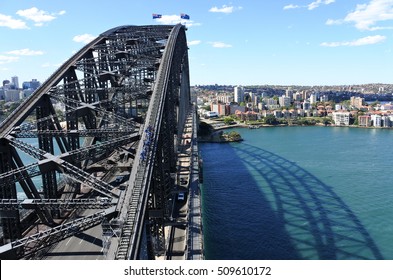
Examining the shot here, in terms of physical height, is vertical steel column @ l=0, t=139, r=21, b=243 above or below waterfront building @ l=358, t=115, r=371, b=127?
above

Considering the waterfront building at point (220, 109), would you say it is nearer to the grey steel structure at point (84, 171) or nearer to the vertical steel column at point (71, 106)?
the grey steel structure at point (84, 171)

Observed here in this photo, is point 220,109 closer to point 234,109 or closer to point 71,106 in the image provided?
point 234,109

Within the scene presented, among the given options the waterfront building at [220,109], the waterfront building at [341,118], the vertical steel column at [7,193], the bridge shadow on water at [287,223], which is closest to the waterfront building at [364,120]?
the waterfront building at [341,118]

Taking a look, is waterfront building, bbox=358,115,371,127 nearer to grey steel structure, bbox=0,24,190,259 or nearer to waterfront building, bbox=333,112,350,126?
waterfront building, bbox=333,112,350,126

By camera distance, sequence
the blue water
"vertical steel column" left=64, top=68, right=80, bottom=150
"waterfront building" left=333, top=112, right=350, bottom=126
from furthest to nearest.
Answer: "waterfront building" left=333, top=112, right=350, bottom=126 < the blue water < "vertical steel column" left=64, top=68, right=80, bottom=150

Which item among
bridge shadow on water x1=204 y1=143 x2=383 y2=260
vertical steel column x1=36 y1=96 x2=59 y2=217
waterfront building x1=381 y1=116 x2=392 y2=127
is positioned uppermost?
vertical steel column x1=36 y1=96 x2=59 y2=217

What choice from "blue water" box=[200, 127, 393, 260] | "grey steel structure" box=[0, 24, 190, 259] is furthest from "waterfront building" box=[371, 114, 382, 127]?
"grey steel structure" box=[0, 24, 190, 259]
